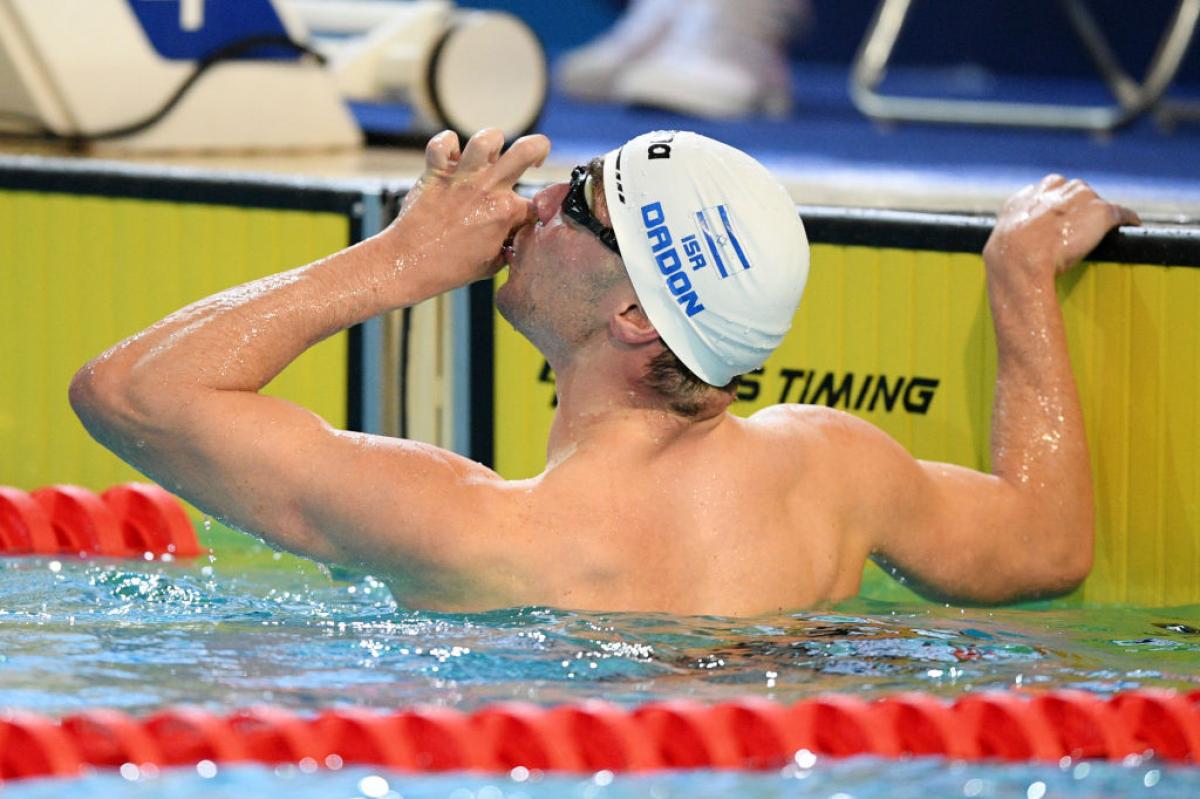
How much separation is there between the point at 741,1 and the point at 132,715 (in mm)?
4587

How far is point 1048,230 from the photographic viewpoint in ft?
9.23

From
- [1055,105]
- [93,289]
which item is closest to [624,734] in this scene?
[93,289]

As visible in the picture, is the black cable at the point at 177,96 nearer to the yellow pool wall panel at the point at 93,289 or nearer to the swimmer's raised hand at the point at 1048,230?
the yellow pool wall panel at the point at 93,289

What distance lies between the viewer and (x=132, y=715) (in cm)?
201

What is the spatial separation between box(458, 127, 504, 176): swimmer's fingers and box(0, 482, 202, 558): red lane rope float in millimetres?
1164

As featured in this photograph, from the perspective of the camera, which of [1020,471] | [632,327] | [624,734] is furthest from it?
[1020,471]

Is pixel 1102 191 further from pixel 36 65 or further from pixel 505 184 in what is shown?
pixel 36 65

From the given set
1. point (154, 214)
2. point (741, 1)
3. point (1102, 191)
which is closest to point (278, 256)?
point (154, 214)

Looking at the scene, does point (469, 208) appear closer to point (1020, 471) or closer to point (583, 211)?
point (583, 211)

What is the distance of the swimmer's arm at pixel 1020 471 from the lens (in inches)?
101

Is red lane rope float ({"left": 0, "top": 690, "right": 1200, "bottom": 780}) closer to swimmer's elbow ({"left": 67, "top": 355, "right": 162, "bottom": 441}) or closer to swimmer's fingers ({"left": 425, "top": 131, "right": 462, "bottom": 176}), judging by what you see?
swimmer's elbow ({"left": 67, "top": 355, "right": 162, "bottom": 441})

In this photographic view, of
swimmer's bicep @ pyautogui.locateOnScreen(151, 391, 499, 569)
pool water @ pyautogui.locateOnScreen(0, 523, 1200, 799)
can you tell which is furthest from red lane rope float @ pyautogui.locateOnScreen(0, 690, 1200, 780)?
swimmer's bicep @ pyautogui.locateOnScreen(151, 391, 499, 569)

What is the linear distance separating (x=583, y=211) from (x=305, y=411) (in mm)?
409

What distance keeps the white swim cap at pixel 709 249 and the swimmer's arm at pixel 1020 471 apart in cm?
32
